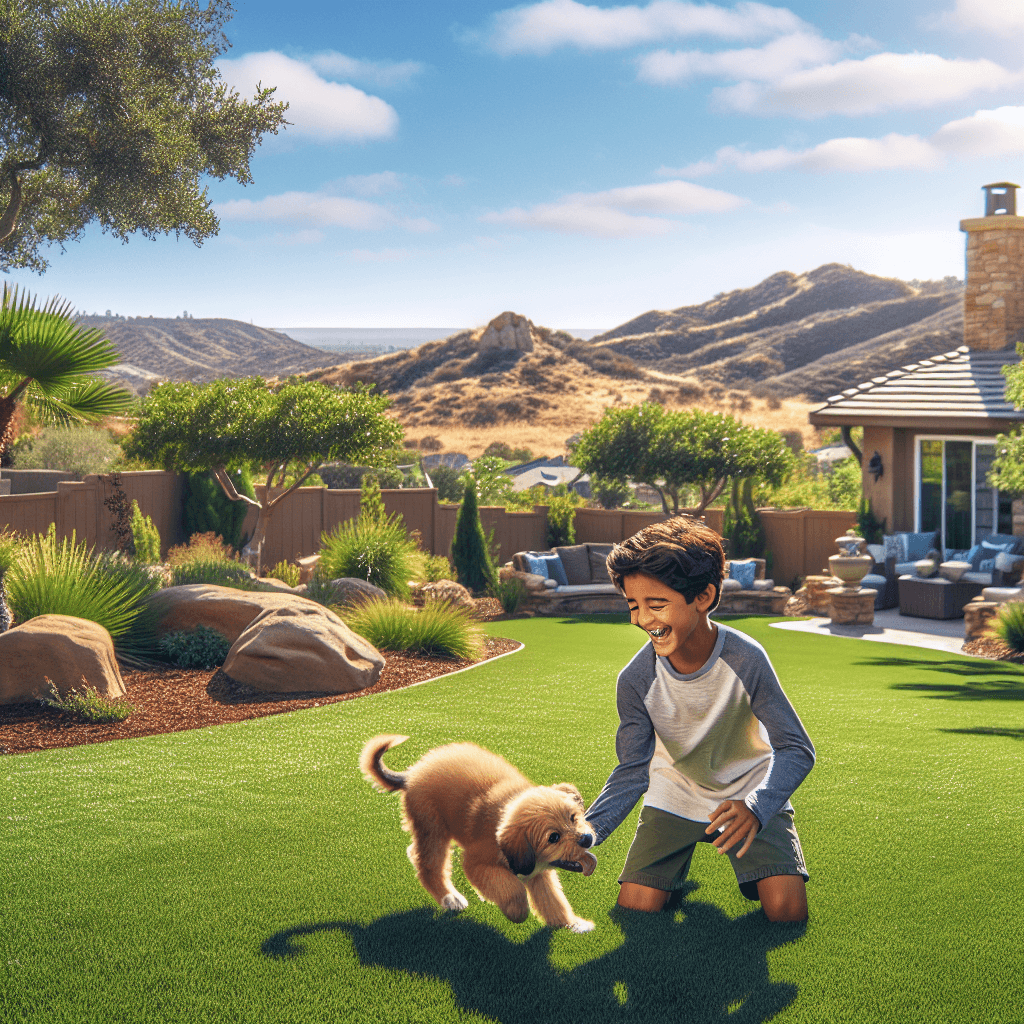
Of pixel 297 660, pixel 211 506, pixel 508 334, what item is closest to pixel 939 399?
pixel 297 660

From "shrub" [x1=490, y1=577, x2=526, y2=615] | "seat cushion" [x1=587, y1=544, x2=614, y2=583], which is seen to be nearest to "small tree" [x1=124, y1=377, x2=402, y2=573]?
"shrub" [x1=490, y1=577, x2=526, y2=615]

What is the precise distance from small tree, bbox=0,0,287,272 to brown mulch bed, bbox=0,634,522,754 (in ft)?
22.6

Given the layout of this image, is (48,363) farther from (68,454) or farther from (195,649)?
(68,454)

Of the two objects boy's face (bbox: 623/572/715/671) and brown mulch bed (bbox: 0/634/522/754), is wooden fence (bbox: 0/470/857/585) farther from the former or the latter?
boy's face (bbox: 623/572/715/671)

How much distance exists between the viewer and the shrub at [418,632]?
33.9 ft

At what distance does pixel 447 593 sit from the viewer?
1428 centimetres

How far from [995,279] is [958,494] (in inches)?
177

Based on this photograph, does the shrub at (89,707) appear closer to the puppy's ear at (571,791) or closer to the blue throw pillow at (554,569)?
the puppy's ear at (571,791)

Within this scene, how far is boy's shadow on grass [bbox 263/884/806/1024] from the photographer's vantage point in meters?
3.07

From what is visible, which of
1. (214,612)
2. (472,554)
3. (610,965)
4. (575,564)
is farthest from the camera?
(575,564)

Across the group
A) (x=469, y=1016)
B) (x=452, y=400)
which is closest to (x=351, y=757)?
(x=469, y=1016)

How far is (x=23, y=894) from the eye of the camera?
4.02m

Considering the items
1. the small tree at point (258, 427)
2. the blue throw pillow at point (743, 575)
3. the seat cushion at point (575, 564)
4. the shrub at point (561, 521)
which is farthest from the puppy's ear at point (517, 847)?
the shrub at point (561, 521)

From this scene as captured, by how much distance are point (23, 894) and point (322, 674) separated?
441cm
